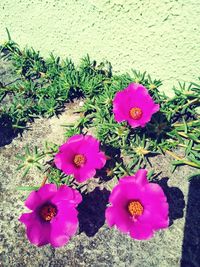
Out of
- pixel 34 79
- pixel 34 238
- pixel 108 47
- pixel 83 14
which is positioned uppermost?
pixel 83 14

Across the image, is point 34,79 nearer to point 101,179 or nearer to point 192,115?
point 101,179

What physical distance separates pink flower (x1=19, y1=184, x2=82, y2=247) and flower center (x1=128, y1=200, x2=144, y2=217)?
253mm

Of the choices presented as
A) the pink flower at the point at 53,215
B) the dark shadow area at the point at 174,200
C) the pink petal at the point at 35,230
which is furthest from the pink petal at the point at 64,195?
the dark shadow area at the point at 174,200

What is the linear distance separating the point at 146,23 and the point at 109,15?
26 cm

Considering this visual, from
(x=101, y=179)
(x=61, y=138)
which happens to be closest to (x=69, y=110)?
(x=61, y=138)

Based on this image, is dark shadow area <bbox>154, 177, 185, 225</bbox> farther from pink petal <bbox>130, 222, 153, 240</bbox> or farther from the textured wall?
the textured wall

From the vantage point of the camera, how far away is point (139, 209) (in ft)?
4.76

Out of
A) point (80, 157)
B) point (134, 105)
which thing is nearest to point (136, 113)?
point (134, 105)

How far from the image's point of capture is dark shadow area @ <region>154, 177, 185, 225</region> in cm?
174

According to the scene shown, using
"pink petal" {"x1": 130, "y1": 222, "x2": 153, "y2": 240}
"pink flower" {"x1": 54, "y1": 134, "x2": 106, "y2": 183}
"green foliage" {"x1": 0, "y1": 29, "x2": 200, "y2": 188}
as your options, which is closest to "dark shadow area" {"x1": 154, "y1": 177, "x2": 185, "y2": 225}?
"green foliage" {"x1": 0, "y1": 29, "x2": 200, "y2": 188}

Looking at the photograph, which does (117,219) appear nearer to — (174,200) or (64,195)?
(64,195)

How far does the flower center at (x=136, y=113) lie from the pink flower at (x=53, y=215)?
0.51 m

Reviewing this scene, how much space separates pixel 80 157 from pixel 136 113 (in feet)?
1.24

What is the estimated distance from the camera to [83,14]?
2064mm
